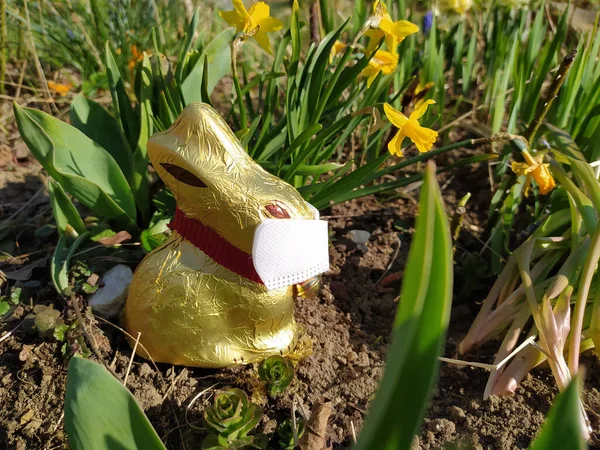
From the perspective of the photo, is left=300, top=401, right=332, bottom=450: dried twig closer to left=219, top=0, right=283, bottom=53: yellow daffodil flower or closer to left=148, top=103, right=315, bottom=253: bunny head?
left=148, top=103, right=315, bottom=253: bunny head

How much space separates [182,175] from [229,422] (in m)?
0.48

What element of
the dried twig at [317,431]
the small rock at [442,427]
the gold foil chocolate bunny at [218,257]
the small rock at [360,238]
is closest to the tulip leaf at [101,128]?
the gold foil chocolate bunny at [218,257]

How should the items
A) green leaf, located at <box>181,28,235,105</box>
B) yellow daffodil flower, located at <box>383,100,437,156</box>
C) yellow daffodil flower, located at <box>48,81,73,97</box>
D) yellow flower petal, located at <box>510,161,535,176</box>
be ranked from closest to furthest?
yellow daffodil flower, located at <box>383,100,437,156</box> < yellow flower petal, located at <box>510,161,535,176</box> < green leaf, located at <box>181,28,235,105</box> < yellow daffodil flower, located at <box>48,81,73,97</box>

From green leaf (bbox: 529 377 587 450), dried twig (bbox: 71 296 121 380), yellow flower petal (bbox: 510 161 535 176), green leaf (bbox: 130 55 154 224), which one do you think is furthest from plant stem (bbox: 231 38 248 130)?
green leaf (bbox: 529 377 587 450)

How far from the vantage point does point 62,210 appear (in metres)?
1.42

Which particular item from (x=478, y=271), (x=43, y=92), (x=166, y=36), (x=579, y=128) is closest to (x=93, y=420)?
(x=478, y=271)

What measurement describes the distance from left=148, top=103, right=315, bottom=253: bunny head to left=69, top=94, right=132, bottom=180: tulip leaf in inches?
25.9

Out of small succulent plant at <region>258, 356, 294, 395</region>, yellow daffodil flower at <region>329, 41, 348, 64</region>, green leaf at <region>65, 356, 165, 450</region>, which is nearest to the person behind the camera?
green leaf at <region>65, 356, 165, 450</region>

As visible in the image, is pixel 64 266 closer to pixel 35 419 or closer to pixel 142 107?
pixel 35 419

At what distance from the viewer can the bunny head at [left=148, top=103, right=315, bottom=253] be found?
97cm

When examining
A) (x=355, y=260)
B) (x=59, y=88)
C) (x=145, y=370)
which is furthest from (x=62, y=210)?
→ (x=59, y=88)

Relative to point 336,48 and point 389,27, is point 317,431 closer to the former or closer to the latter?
point 389,27

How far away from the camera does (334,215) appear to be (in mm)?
1782

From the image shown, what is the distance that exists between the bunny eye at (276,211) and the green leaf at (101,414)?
1.33 feet
